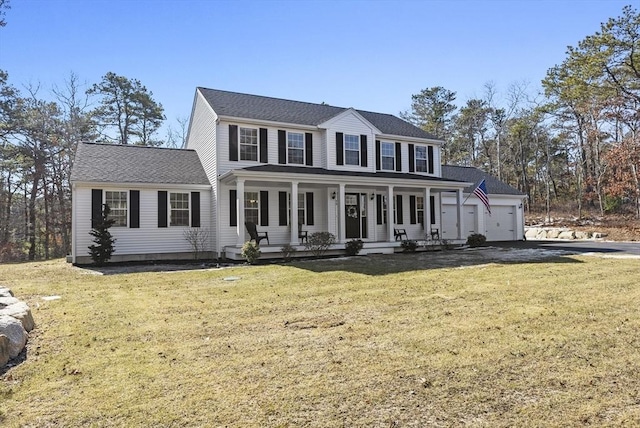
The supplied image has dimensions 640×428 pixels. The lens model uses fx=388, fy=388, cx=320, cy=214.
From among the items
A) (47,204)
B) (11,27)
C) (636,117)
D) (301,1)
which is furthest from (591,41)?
(47,204)

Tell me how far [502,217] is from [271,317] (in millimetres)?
20463

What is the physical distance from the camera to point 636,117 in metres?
24.0

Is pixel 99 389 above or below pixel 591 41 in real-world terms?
below

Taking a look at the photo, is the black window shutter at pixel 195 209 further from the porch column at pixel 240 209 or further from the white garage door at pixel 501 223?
the white garage door at pixel 501 223

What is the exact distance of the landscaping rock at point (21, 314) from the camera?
16.1ft

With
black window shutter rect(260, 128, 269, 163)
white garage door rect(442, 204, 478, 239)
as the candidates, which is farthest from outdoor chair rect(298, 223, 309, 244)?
white garage door rect(442, 204, 478, 239)

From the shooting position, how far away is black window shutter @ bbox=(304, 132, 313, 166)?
16406 mm

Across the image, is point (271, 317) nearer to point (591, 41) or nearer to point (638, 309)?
point (638, 309)

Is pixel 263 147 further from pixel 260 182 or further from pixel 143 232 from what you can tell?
pixel 143 232

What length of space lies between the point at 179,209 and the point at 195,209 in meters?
0.58

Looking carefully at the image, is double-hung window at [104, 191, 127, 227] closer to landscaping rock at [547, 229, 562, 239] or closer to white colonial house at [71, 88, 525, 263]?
white colonial house at [71, 88, 525, 263]

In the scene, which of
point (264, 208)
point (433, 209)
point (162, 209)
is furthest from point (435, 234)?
point (162, 209)

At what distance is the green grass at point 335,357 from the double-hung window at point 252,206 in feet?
24.0

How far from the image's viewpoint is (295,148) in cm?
1622
